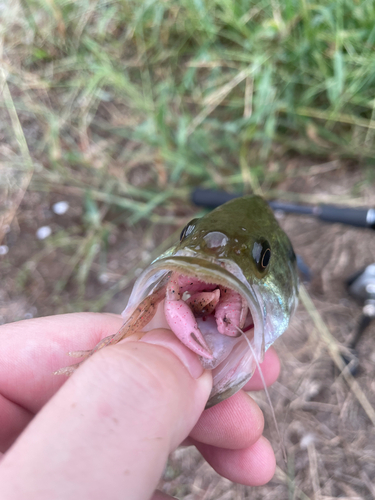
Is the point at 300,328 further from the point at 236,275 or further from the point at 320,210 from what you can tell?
the point at 236,275

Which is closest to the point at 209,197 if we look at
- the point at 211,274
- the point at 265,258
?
the point at 265,258

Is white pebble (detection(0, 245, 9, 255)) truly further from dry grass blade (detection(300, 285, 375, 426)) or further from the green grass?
dry grass blade (detection(300, 285, 375, 426))

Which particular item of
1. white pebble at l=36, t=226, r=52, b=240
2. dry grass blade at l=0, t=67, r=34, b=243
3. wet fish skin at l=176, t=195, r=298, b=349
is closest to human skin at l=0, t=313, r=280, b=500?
wet fish skin at l=176, t=195, r=298, b=349

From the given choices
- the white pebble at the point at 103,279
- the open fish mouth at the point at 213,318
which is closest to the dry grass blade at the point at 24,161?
the white pebble at the point at 103,279

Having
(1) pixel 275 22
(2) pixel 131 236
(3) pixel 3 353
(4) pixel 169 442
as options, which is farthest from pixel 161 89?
(4) pixel 169 442

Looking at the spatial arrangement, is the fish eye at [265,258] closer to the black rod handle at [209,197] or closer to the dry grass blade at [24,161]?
the black rod handle at [209,197]

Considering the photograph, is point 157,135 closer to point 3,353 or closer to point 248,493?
point 3,353
